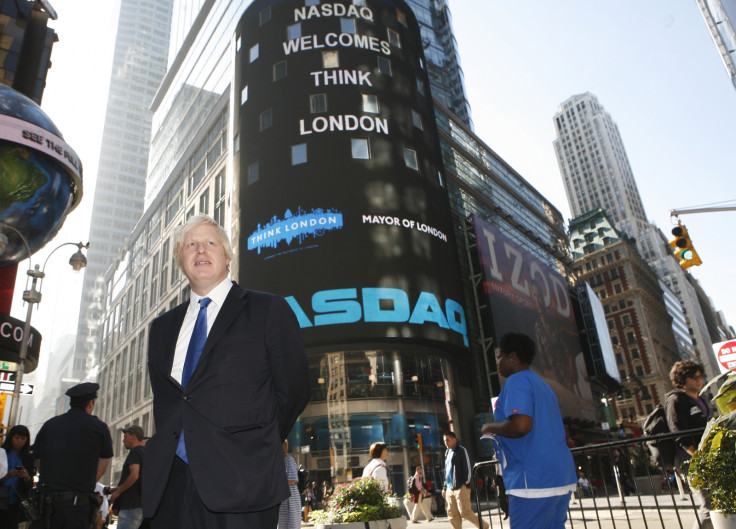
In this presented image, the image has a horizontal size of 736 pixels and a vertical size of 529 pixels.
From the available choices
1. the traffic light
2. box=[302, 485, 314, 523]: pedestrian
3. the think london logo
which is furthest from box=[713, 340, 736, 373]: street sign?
the think london logo

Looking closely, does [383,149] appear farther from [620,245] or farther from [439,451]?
[620,245]

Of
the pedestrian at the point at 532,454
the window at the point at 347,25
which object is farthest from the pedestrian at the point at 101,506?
the window at the point at 347,25

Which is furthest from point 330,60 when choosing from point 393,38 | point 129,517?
point 129,517

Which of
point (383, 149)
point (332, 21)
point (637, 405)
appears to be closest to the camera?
point (383, 149)

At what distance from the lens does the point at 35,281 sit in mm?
12109

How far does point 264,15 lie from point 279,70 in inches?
215

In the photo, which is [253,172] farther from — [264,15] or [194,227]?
[194,227]

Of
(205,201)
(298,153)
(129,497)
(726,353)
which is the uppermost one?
(205,201)

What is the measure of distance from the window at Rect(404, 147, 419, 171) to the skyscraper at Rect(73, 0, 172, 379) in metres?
99.1

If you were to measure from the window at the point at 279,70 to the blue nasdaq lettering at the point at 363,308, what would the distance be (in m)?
14.8

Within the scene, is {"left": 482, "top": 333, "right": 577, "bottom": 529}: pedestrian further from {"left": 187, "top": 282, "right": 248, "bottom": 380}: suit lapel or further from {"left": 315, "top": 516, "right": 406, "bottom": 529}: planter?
{"left": 315, "top": 516, "right": 406, "bottom": 529}: planter

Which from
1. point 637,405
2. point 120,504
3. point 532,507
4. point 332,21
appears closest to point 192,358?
point 532,507

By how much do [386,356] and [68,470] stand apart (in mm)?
23928

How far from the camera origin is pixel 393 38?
117 feet
